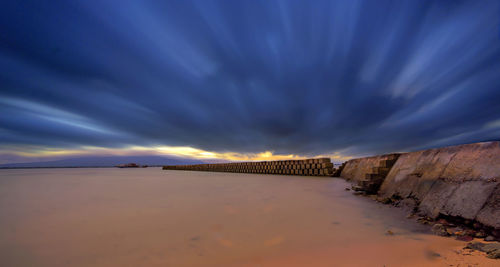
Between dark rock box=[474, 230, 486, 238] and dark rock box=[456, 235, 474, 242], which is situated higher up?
dark rock box=[474, 230, 486, 238]

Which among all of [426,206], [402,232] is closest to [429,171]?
[426,206]

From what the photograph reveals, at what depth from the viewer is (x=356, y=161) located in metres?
6.95

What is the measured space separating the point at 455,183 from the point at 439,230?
0.73m

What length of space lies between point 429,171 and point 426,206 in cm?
62

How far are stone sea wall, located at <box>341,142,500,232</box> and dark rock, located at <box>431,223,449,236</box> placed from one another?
0.23 metres

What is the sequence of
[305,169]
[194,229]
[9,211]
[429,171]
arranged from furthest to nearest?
[305,169], [9,211], [429,171], [194,229]

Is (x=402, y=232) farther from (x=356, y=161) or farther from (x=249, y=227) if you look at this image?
(x=356, y=161)

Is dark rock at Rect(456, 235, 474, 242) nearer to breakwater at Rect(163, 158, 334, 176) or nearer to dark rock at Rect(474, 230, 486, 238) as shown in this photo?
dark rock at Rect(474, 230, 486, 238)

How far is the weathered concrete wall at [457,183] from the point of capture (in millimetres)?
1606

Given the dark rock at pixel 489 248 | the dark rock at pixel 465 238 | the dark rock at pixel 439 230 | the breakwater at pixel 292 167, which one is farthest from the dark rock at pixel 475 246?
the breakwater at pixel 292 167

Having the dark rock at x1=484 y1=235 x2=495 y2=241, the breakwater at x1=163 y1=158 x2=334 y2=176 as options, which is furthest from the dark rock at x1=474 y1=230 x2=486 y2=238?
the breakwater at x1=163 y1=158 x2=334 y2=176

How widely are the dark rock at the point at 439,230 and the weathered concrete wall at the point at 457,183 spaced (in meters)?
0.23

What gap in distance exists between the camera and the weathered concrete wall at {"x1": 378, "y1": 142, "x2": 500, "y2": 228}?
1606 millimetres

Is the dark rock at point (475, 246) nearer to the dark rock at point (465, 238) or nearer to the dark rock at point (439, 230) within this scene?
the dark rock at point (465, 238)
